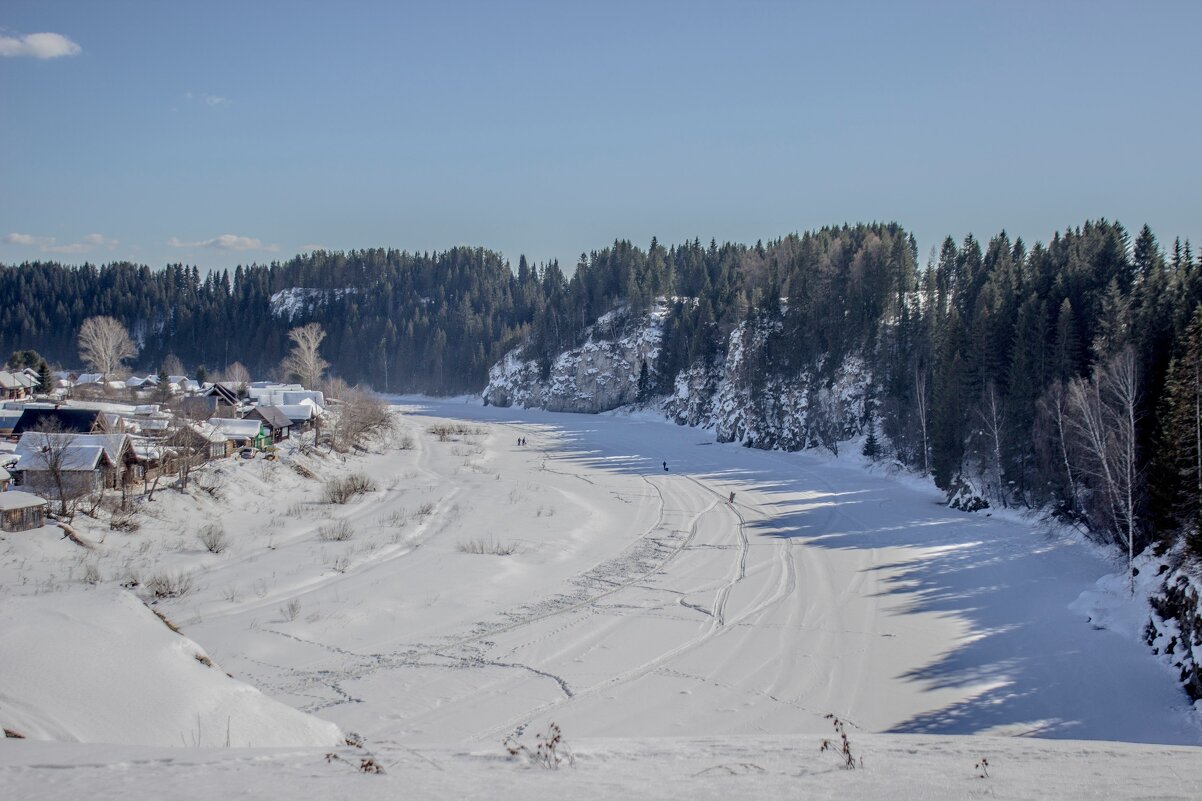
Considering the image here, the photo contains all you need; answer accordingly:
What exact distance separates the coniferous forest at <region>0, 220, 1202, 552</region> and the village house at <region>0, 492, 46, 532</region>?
122 ft

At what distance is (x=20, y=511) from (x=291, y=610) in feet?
47.0

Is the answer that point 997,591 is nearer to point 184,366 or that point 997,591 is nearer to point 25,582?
point 25,582

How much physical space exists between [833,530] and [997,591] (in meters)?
9.47

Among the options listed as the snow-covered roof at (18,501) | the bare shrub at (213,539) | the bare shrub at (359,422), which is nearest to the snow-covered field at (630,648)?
the bare shrub at (213,539)

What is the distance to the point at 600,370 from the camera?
110312 mm

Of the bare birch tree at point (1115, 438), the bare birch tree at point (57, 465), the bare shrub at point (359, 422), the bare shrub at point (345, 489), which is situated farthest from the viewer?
the bare shrub at point (359, 422)

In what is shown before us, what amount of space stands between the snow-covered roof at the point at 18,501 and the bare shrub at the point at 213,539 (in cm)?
556

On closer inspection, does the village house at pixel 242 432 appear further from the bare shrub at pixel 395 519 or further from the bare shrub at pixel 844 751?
the bare shrub at pixel 844 751

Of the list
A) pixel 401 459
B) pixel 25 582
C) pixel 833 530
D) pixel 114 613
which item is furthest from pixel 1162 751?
pixel 401 459

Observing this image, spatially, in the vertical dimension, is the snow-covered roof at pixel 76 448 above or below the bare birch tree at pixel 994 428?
below

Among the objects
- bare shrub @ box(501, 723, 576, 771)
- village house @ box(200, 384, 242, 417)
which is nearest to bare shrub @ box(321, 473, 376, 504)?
village house @ box(200, 384, 242, 417)

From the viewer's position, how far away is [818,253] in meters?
78.6

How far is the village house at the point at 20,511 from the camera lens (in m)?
25.7

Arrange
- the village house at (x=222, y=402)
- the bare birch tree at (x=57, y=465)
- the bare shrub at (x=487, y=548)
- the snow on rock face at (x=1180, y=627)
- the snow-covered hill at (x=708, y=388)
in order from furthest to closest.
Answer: the snow-covered hill at (x=708, y=388) < the village house at (x=222, y=402) < the bare birch tree at (x=57, y=465) < the bare shrub at (x=487, y=548) < the snow on rock face at (x=1180, y=627)
